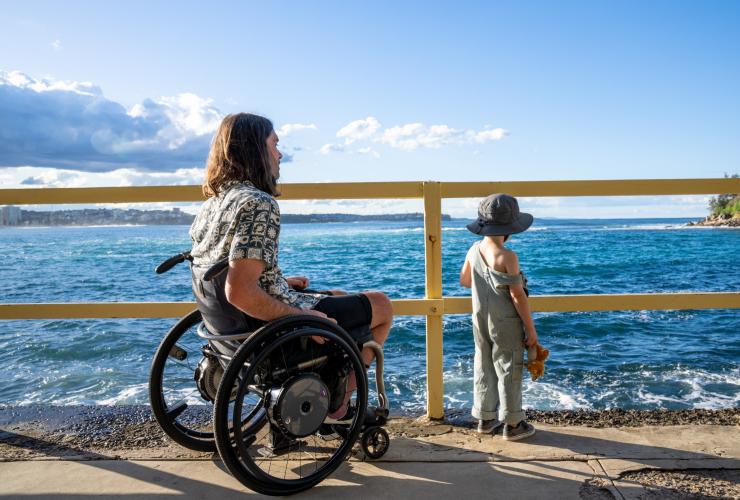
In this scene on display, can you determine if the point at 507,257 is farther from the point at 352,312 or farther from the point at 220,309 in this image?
the point at 220,309

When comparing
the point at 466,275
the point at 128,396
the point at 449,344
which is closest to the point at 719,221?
the point at 449,344

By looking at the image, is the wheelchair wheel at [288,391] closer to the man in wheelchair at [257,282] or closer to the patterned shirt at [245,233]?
the man in wheelchair at [257,282]

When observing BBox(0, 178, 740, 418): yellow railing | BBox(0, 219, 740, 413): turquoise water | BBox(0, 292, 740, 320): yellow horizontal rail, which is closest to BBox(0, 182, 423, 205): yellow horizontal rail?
BBox(0, 178, 740, 418): yellow railing

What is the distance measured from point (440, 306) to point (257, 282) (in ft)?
3.72

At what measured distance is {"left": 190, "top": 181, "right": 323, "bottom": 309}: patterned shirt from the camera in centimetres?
201

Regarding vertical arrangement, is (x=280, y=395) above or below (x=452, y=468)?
above

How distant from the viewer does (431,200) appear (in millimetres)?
2900

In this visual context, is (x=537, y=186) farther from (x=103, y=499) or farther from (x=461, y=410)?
(x=103, y=499)

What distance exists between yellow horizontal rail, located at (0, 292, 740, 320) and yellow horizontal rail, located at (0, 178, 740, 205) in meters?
0.50

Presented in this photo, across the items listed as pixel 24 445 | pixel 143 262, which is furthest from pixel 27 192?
pixel 143 262

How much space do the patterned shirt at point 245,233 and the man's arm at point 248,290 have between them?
0.03 meters

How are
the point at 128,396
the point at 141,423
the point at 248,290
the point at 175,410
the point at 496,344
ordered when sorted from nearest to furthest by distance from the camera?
the point at 248,290 < the point at 175,410 < the point at 496,344 < the point at 141,423 < the point at 128,396

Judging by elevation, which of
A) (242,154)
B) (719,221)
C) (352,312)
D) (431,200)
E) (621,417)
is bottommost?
(719,221)

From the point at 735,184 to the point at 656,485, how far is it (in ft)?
5.23
